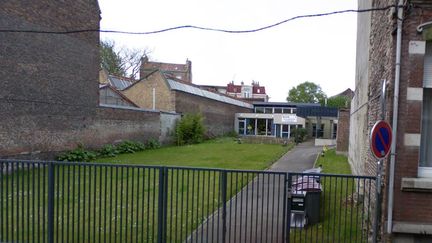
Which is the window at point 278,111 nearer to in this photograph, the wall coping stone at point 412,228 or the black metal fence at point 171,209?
the black metal fence at point 171,209

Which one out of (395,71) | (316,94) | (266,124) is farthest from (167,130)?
(316,94)

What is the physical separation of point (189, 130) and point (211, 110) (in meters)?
10.4

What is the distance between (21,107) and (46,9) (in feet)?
16.1

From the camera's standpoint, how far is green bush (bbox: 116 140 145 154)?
79.6 ft

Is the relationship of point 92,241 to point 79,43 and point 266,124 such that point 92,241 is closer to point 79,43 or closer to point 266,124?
point 79,43

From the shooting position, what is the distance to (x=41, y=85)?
17.4 meters

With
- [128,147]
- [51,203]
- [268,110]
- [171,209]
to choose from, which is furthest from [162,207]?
[268,110]

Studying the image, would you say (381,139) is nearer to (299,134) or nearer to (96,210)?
(96,210)

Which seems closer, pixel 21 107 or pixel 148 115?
pixel 21 107

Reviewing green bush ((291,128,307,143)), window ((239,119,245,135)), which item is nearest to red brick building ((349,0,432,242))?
green bush ((291,128,307,143))

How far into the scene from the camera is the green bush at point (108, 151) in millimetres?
22281

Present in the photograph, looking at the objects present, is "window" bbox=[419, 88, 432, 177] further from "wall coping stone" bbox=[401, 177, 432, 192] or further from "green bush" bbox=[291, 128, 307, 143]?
"green bush" bbox=[291, 128, 307, 143]

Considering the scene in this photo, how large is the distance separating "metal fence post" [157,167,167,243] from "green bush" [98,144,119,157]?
54.4 ft

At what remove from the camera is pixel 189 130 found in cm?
3344
